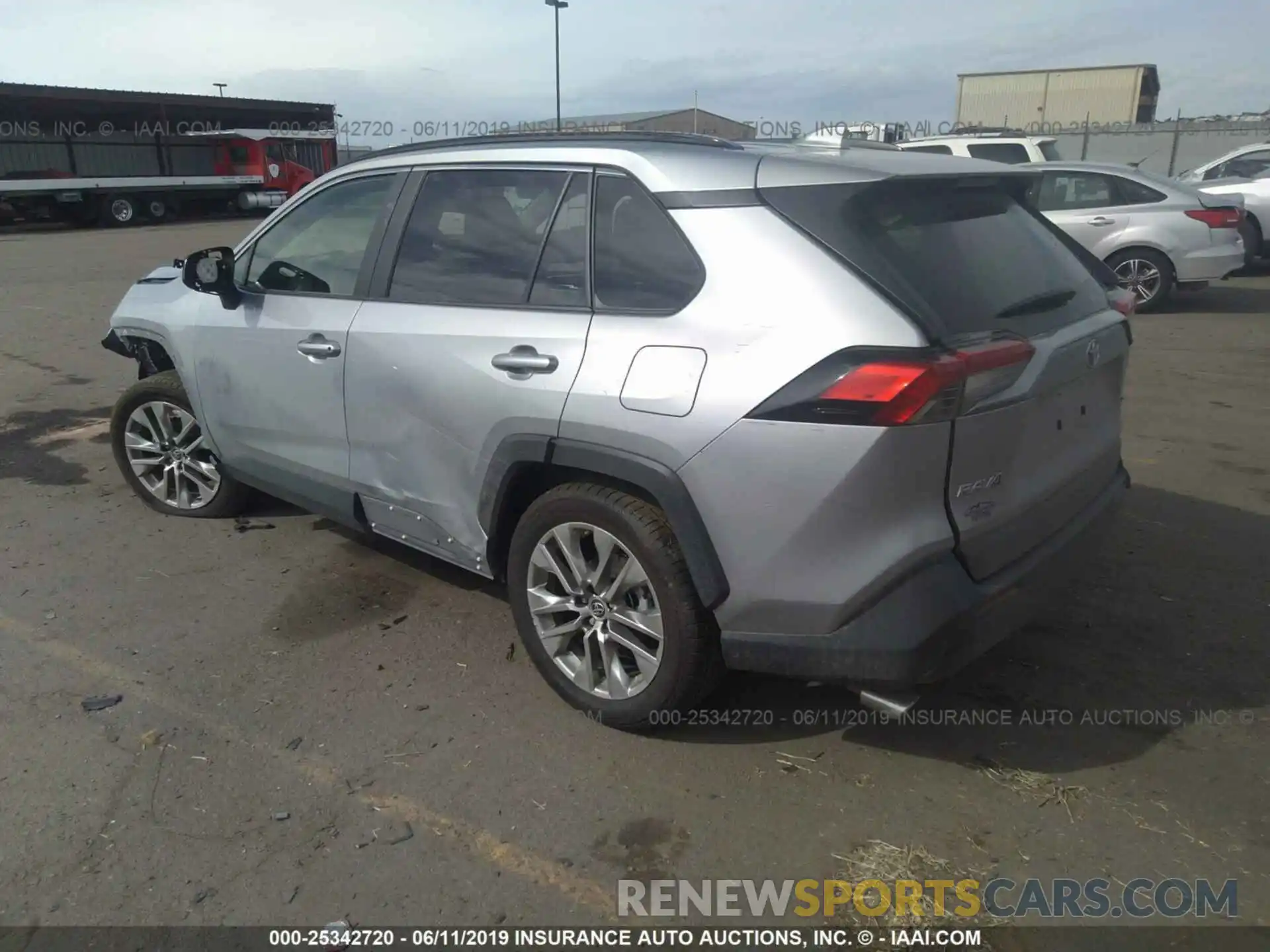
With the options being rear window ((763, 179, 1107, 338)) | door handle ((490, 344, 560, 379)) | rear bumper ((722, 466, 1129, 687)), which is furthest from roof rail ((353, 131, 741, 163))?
rear bumper ((722, 466, 1129, 687))

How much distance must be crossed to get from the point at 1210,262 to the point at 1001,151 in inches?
162

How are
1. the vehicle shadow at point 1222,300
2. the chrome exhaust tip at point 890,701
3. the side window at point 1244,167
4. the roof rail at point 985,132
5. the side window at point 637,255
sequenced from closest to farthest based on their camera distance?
the chrome exhaust tip at point 890,701 < the side window at point 637,255 < the vehicle shadow at point 1222,300 < the side window at point 1244,167 < the roof rail at point 985,132

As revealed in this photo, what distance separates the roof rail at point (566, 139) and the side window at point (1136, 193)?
937 cm

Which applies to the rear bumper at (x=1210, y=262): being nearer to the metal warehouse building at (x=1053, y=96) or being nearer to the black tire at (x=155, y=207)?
the metal warehouse building at (x=1053, y=96)

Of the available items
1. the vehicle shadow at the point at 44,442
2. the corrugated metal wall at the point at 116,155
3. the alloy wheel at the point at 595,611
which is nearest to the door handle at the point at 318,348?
the alloy wheel at the point at 595,611

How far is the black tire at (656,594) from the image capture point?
116 inches

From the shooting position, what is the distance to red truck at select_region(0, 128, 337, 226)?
29236 millimetres

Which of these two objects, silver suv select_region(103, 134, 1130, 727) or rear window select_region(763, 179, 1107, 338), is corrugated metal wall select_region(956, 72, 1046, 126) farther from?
silver suv select_region(103, 134, 1130, 727)

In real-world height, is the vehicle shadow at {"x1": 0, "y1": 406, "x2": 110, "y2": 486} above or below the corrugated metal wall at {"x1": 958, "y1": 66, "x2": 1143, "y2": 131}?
below

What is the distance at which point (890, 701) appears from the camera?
2.79 metres

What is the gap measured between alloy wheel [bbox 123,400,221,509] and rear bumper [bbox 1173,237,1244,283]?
34.1 feet

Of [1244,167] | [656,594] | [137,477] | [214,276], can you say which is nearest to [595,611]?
[656,594]

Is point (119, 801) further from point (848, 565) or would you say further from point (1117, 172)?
point (1117, 172)

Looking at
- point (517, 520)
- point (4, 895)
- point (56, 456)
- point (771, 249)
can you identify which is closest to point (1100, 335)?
point (771, 249)
